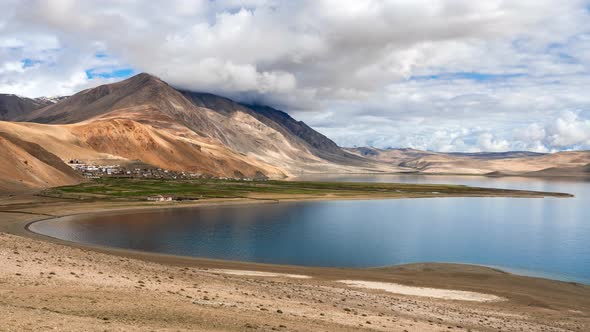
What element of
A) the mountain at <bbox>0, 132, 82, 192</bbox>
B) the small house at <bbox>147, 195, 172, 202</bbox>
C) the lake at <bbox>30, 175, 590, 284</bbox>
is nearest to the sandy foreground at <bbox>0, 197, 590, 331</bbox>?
the lake at <bbox>30, 175, 590, 284</bbox>

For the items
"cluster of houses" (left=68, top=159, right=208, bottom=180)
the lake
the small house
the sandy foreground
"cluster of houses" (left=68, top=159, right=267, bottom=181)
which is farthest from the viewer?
"cluster of houses" (left=68, top=159, right=208, bottom=180)

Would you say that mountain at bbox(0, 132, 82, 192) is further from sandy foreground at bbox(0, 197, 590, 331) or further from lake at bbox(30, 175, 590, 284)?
sandy foreground at bbox(0, 197, 590, 331)

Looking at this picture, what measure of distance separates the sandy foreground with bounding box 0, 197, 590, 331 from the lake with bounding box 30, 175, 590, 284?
8856mm

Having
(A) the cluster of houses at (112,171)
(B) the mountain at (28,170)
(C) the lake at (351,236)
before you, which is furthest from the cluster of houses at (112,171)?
(C) the lake at (351,236)

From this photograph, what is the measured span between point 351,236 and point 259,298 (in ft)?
148

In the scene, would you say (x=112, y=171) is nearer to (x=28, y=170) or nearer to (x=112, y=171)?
(x=112, y=171)

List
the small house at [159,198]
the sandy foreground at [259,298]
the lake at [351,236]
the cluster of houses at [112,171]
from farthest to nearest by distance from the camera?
the cluster of houses at [112,171] < the small house at [159,198] < the lake at [351,236] < the sandy foreground at [259,298]

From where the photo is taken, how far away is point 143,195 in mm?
119625

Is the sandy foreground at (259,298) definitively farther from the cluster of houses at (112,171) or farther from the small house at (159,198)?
the cluster of houses at (112,171)

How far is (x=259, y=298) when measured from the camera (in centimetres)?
2912

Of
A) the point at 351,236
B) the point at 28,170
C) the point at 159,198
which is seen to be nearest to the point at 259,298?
the point at 351,236

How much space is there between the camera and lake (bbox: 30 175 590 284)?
5659 cm

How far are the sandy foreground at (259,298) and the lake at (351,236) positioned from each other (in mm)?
8856

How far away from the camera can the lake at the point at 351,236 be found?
56594mm
